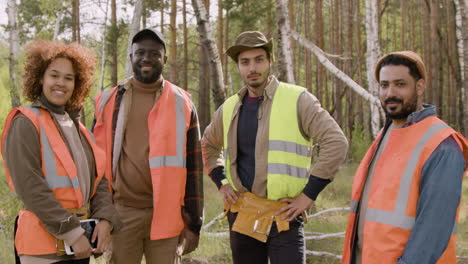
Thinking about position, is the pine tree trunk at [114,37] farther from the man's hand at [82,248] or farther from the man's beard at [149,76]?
the man's hand at [82,248]

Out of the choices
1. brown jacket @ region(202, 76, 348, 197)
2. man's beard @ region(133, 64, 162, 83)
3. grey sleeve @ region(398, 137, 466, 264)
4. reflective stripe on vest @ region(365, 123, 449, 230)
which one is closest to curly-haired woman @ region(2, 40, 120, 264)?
man's beard @ region(133, 64, 162, 83)

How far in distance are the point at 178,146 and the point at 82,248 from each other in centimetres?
113

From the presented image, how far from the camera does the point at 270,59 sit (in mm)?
3709

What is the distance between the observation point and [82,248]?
266cm

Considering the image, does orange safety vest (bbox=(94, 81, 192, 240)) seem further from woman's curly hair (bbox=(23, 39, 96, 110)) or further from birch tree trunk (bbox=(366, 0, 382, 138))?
birch tree trunk (bbox=(366, 0, 382, 138))

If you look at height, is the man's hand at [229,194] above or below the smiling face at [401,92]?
below

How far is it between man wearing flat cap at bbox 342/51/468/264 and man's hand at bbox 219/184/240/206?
1.03 metres

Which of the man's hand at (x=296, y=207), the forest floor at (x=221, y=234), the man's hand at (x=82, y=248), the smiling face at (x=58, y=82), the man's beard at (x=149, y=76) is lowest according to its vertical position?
the forest floor at (x=221, y=234)

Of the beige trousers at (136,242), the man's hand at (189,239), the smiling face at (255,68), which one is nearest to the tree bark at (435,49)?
the smiling face at (255,68)

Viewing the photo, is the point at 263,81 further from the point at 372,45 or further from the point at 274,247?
the point at 372,45

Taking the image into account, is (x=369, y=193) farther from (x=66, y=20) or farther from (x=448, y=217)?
(x=66, y=20)

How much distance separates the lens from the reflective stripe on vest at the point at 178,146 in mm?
3389

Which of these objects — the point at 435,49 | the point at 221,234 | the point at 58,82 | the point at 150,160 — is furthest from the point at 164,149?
the point at 435,49

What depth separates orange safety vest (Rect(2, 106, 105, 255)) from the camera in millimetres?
2586
